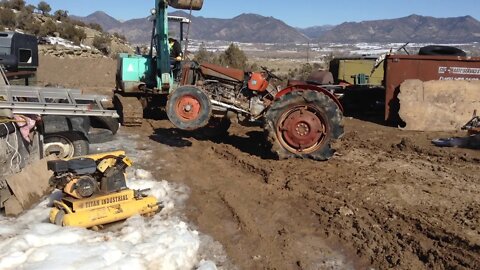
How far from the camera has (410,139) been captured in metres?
10.9

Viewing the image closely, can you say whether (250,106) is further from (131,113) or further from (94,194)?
(94,194)

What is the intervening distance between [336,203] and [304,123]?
2.35 meters

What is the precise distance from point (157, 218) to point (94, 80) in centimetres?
2067

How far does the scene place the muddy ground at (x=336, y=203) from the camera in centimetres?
499

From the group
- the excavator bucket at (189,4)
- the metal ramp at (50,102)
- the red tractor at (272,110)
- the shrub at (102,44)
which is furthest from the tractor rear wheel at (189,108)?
the shrub at (102,44)

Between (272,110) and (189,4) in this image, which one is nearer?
(272,110)

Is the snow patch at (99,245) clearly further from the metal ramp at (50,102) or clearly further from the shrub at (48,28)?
the shrub at (48,28)

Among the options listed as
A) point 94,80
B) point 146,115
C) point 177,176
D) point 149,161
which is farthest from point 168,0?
point 94,80

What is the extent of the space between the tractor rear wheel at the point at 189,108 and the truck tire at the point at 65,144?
158 centimetres

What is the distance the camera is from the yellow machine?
17.3ft

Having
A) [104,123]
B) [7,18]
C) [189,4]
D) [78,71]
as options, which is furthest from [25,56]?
[7,18]

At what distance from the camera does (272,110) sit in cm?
843

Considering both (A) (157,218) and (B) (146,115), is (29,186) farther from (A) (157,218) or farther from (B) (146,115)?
(B) (146,115)

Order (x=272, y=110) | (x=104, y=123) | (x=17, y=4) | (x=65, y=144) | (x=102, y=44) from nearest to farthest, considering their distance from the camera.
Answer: (x=65, y=144) → (x=272, y=110) → (x=104, y=123) → (x=102, y=44) → (x=17, y=4)
